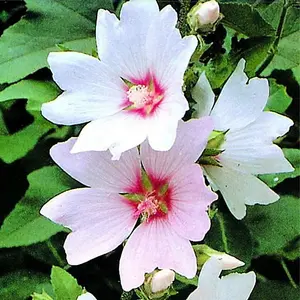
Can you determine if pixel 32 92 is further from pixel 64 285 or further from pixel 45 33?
pixel 64 285

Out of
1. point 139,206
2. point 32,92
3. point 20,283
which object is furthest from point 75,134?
point 139,206

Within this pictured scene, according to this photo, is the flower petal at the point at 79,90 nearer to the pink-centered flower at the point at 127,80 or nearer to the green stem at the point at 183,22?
the pink-centered flower at the point at 127,80

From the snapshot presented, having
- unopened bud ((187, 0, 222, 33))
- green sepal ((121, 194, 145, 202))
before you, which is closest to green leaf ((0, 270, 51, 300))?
green sepal ((121, 194, 145, 202))

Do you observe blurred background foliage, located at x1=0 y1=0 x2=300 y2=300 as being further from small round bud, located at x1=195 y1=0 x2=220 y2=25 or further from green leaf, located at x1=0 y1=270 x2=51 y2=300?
small round bud, located at x1=195 y1=0 x2=220 y2=25

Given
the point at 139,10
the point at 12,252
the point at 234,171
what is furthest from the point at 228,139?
the point at 12,252

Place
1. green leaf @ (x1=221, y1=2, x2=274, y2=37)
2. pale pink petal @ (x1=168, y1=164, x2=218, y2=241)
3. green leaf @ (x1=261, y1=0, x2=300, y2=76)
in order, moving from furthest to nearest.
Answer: green leaf @ (x1=261, y1=0, x2=300, y2=76)
green leaf @ (x1=221, y1=2, x2=274, y2=37)
pale pink petal @ (x1=168, y1=164, x2=218, y2=241)

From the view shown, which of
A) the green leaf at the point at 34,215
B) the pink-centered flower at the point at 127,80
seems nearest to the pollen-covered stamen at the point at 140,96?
the pink-centered flower at the point at 127,80
